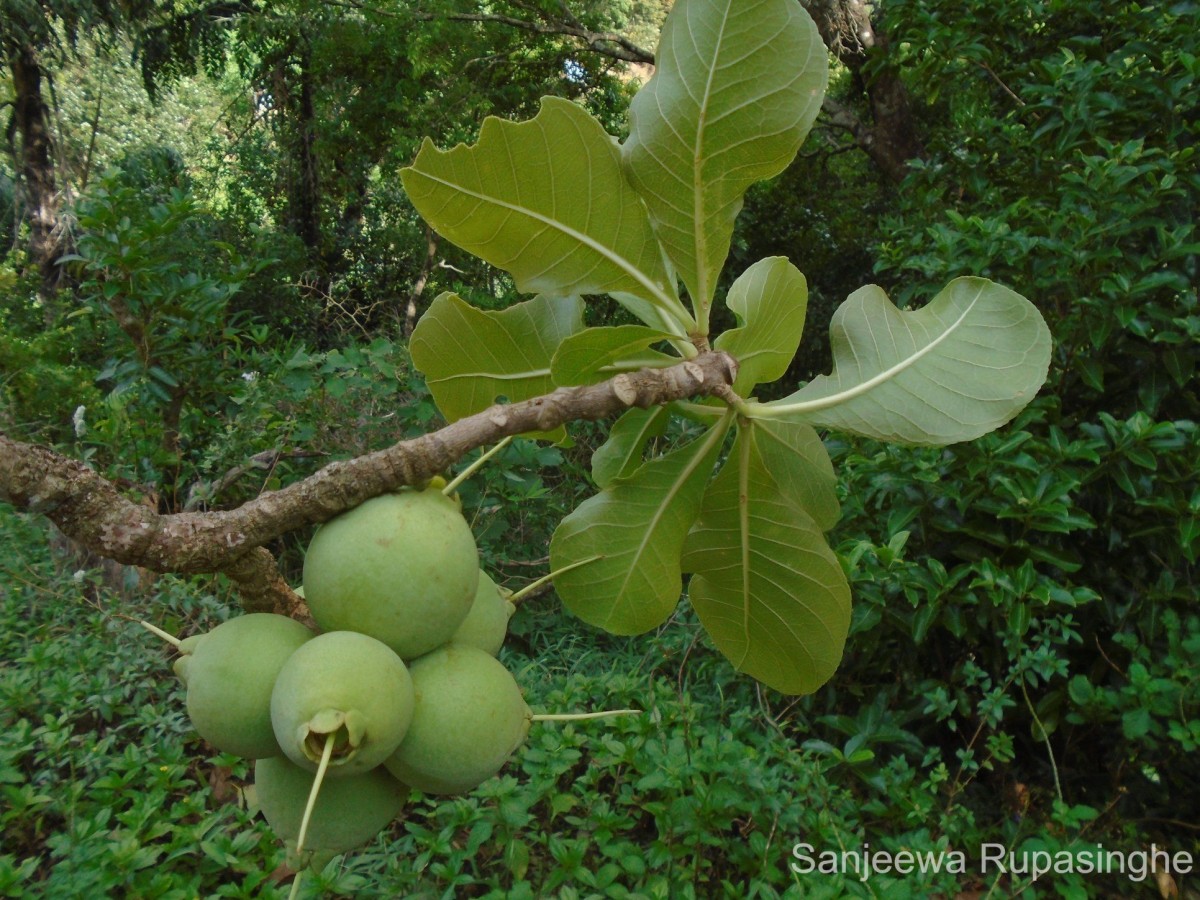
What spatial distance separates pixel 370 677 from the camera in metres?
0.51

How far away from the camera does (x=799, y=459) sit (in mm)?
781

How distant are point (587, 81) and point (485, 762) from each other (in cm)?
684

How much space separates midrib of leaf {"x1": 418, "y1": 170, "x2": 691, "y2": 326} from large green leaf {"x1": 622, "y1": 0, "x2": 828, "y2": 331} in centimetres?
6

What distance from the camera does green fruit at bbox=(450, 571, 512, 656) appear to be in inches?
25.2

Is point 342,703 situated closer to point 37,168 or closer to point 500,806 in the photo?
point 500,806

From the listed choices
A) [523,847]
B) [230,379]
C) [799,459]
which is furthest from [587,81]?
[799,459]

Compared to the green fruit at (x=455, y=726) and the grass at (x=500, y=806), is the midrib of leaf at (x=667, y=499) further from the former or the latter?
the grass at (x=500, y=806)

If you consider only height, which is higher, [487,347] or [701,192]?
[701,192]

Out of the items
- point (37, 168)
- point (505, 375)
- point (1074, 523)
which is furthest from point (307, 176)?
point (505, 375)

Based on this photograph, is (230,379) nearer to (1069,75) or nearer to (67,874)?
(67,874)

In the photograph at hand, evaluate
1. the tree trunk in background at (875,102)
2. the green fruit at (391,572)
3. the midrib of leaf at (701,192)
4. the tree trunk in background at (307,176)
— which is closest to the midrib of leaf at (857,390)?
the midrib of leaf at (701,192)

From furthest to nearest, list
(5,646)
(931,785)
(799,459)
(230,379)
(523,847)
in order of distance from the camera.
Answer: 1. (230,379)
2. (5,646)
3. (931,785)
4. (523,847)
5. (799,459)

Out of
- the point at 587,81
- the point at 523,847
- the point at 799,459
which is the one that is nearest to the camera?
the point at 799,459

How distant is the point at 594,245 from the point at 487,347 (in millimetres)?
141
